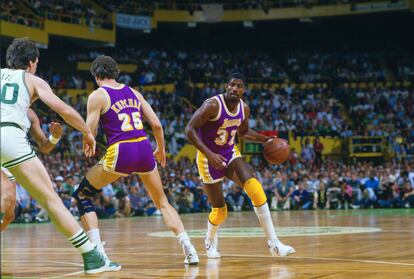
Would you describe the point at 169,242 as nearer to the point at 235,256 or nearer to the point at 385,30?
the point at 235,256

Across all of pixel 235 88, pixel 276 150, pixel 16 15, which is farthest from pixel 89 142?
pixel 16 15

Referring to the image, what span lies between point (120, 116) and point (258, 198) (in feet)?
5.97

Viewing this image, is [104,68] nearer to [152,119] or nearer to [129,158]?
[152,119]

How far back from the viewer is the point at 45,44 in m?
28.9

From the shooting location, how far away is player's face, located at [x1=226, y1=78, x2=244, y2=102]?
8.42m

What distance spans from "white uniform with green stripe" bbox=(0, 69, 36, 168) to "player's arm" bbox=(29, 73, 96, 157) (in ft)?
0.25

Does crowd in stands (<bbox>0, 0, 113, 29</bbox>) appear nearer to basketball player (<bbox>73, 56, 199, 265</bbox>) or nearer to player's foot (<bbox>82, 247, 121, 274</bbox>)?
basketball player (<bbox>73, 56, 199, 265</bbox>)

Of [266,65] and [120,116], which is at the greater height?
[266,65]

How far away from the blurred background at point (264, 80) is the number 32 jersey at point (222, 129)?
10.3 metres

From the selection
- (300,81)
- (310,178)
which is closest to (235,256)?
(310,178)

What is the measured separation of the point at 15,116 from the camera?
21.2ft

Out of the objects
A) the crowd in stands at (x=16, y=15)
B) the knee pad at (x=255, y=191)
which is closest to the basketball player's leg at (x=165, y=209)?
the knee pad at (x=255, y=191)

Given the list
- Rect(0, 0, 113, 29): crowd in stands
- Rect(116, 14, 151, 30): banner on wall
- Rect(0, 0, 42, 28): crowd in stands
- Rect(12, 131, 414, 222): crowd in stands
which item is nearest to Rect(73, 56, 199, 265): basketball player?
Rect(12, 131, 414, 222): crowd in stands

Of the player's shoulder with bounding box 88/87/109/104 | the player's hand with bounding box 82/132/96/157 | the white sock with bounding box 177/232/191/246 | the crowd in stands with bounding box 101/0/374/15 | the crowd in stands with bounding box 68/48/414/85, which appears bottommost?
the white sock with bounding box 177/232/191/246
